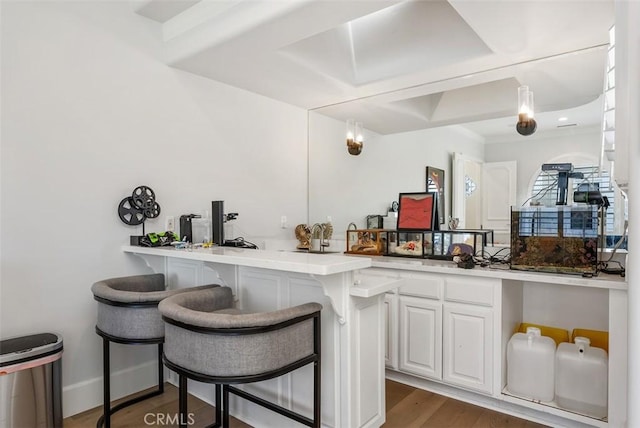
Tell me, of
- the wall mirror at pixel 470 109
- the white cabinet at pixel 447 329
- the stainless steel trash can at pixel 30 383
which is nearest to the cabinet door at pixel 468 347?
the white cabinet at pixel 447 329

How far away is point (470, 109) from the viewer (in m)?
3.04

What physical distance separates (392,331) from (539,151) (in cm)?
167

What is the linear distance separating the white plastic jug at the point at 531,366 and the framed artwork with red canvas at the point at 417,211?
100 cm

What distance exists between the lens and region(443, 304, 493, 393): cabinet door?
2.25 m

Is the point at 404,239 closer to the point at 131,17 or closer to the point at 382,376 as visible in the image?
the point at 382,376

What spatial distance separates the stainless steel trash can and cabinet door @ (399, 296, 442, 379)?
2041 mm

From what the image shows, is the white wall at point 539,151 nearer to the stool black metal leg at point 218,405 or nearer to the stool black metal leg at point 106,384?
the stool black metal leg at point 218,405

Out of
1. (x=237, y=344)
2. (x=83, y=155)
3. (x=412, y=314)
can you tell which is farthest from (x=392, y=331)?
(x=83, y=155)

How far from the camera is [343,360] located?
5.72 feet

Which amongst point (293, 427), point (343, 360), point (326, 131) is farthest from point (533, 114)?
point (293, 427)

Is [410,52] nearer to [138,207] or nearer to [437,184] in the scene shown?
[437,184]

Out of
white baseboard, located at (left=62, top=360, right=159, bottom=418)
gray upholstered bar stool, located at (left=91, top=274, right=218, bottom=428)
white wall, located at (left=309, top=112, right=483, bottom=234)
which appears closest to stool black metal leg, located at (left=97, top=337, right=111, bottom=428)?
gray upholstered bar stool, located at (left=91, top=274, right=218, bottom=428)

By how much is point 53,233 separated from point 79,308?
50 cm

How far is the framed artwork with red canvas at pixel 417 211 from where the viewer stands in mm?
2918
